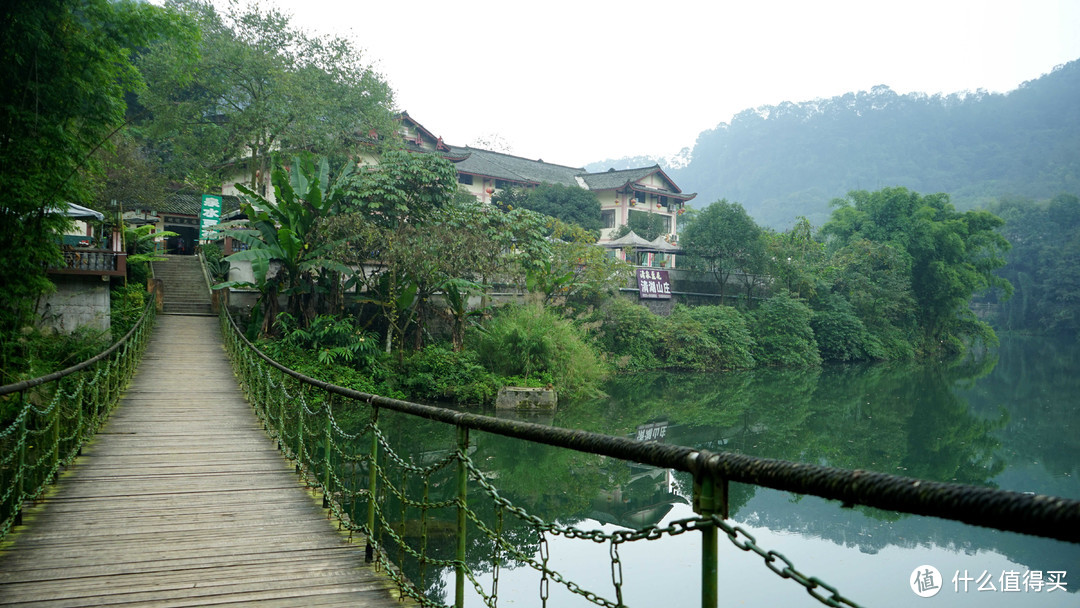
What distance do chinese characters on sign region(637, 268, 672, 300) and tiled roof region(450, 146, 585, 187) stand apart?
9.92 meters

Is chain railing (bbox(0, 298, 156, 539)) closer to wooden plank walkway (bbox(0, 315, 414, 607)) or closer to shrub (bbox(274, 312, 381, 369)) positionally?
wooden plank walkway (bbox(0, 315, 414, 607))

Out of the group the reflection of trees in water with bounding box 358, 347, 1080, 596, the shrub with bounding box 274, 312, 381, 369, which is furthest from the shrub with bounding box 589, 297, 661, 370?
the shrub with bounding box 274, 312, 381, 369

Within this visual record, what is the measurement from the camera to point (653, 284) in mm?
25094

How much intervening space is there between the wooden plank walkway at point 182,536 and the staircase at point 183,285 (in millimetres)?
12693

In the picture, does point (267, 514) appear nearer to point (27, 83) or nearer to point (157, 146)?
point (27, 83)

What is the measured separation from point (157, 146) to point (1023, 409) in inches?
1236

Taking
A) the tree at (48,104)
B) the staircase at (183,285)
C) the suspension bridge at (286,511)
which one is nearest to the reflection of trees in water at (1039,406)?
the suspension bridge at (286,511)

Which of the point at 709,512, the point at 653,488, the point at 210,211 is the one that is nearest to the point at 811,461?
the point at 653,488

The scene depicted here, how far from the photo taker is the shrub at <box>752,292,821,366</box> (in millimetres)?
25406

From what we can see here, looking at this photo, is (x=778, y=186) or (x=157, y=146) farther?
(x=778, y=186)

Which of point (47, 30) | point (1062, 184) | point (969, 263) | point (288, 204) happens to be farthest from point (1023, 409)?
point (1062, 184)

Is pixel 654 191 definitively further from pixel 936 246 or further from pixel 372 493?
pixel 372 493

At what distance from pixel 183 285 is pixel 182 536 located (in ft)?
60.7

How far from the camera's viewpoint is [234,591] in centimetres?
318
